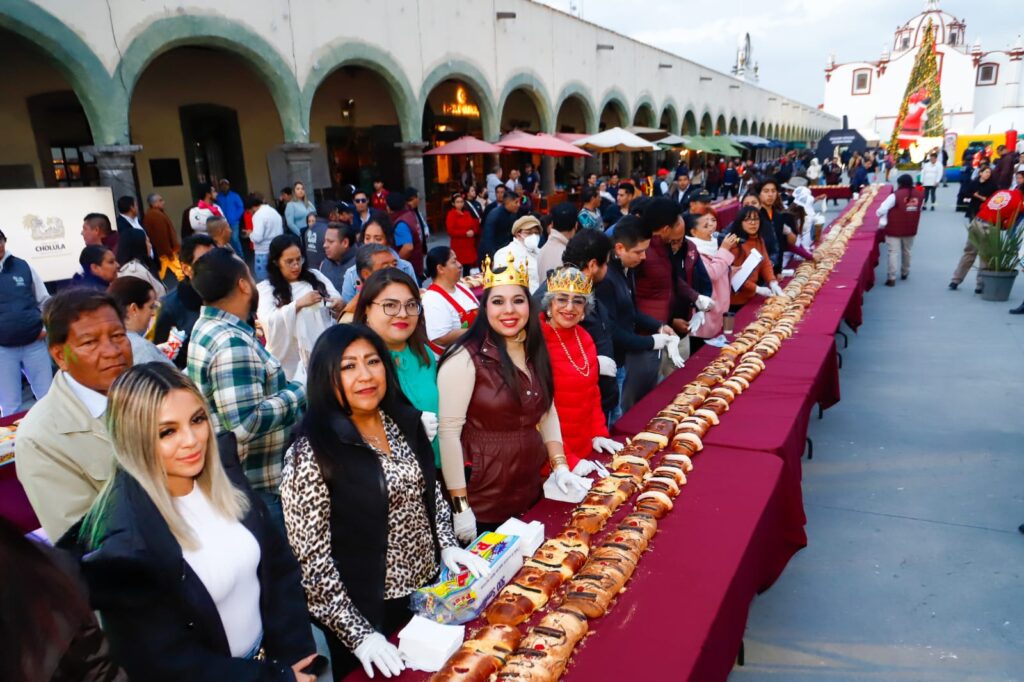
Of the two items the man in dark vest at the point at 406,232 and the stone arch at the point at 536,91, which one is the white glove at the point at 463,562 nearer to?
the man in dark vest at the point at 406,232

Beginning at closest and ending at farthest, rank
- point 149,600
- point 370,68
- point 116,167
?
point 149,600
point 116,167
point 370,68

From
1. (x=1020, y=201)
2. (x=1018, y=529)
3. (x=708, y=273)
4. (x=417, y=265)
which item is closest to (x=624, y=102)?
(x=1020, y=201)

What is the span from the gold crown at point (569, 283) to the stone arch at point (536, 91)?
14.0m

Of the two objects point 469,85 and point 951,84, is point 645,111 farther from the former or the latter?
point 951,84

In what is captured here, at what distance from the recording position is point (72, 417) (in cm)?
214

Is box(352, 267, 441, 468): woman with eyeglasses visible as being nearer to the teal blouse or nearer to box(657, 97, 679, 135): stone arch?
the teal blouse

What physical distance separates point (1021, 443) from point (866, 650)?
3169 millimetres

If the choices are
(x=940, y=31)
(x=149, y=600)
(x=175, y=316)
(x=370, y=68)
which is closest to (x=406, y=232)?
(x=175, y=316)

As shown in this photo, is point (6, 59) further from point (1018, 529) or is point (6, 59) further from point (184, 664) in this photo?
point (1018, 529)

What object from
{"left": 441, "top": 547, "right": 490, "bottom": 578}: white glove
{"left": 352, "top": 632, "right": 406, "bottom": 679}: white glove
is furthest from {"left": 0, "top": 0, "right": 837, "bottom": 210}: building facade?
{"left": 352, "top": 632, "right": 406, "bottom": 679}: white glove

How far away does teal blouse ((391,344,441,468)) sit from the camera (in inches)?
119

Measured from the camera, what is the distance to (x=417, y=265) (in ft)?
26.4

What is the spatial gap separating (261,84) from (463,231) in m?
7.01

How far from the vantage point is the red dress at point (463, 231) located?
970cm
